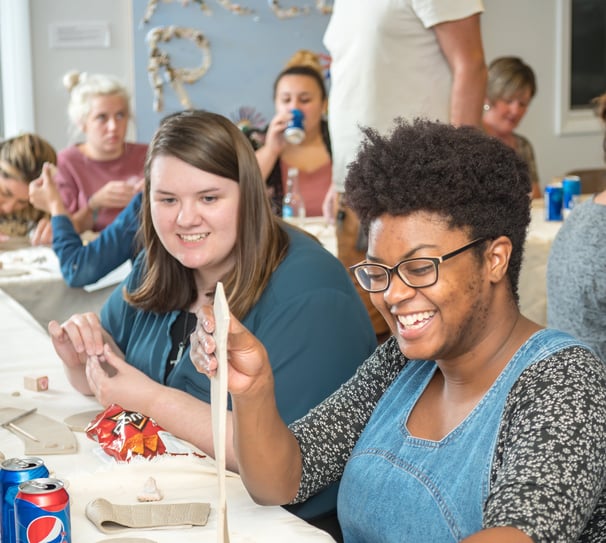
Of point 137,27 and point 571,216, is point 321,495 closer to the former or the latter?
point 571,216

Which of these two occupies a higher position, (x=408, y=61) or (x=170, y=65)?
(x=170, y=65)

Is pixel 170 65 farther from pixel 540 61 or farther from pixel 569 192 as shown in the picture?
pixel 540 61

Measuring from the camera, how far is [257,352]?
→ 1161 mm

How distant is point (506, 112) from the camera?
15.1ft

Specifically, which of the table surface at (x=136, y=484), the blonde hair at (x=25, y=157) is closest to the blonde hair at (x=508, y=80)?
the blonde hair at (x=25, y=157)

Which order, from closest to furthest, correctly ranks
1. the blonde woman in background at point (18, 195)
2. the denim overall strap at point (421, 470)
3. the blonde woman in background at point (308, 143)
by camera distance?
the denim overall strap at point (421, 470), the blonde woman in background at point (18, 195), the blonde woman in background at point (308, 143)

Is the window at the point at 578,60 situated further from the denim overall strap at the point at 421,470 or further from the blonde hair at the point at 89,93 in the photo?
the denim overall strap at the point at 421,470

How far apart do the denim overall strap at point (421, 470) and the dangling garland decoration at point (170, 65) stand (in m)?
4.02

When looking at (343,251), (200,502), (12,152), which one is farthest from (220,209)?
(12,152)

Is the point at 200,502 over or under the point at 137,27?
under

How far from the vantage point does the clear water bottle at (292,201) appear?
3.92 m

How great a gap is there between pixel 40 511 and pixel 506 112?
4013mm

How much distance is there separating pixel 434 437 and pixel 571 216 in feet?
3.58

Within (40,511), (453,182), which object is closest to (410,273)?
(453,182)
